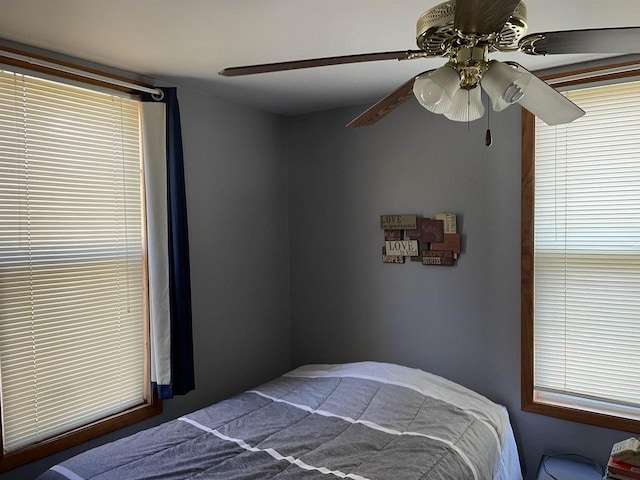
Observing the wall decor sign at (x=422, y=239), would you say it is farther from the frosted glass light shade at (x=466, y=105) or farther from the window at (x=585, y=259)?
the frosted glass light shade at (x=466, y=105)

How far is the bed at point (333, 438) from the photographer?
185 cm

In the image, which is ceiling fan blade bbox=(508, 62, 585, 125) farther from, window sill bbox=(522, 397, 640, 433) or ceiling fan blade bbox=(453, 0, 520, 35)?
window sill bbox=(522, 397, 640, 433)

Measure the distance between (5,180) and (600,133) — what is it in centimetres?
274

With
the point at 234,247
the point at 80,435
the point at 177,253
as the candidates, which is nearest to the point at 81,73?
the point at 177,253

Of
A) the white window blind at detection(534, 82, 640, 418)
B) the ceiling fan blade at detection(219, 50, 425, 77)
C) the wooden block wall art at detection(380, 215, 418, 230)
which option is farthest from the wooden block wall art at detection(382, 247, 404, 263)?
the ceiling fan blade at detection(219, 50, 425, 77)

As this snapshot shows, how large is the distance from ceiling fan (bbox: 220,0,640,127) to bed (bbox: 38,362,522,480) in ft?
4.72

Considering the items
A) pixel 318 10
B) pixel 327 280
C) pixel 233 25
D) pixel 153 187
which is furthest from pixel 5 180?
pixel 327 280

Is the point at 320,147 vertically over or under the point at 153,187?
over

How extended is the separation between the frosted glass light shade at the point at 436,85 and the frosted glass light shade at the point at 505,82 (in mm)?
84

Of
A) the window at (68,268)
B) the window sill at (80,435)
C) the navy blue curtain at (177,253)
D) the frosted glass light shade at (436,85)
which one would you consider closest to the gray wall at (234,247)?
the window sill at (80,435)

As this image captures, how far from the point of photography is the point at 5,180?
194cm

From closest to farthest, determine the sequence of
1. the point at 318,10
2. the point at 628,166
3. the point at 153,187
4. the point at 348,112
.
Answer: the point at 318,10
the point at 628,166
the point at 153,187
the point at 348,112

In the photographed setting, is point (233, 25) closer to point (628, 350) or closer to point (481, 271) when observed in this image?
point (481, 271)

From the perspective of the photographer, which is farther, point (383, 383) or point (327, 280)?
point (327, 280)
